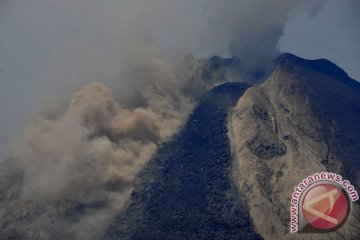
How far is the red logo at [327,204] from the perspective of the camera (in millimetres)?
79750

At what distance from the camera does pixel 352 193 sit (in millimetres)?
81000

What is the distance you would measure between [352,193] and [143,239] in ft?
421

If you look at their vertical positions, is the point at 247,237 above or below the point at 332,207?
above

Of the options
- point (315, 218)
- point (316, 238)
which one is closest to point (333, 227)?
point (315, 218)

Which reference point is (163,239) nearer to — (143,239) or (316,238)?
(143,239)

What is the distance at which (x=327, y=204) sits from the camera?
262 ft

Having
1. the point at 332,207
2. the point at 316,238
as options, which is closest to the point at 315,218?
the point at 332,207

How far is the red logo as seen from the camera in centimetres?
7975

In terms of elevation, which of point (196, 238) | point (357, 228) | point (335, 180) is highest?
point (196, 238)

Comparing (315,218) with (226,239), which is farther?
(226,239)

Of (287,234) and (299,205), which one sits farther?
(287,234)

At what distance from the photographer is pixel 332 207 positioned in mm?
80312

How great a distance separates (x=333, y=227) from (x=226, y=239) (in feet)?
399

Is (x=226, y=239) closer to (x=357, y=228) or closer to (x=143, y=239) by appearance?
(x=143, y=239)
